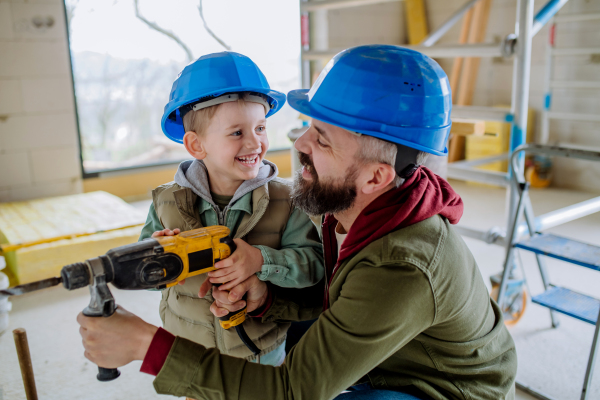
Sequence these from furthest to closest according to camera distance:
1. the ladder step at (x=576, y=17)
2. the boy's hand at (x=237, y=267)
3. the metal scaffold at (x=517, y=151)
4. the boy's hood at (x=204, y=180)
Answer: the ladder step at (x=576, y=17)
the metal scaffold at (x=517, y=151)
the boy's hood at (x=204, y=180)
the boy's hand at (x=237, y=267)

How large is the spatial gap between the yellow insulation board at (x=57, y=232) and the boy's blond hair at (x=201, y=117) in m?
2.20

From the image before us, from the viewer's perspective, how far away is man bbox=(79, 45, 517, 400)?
107cm

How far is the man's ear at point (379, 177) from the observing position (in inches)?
49.4

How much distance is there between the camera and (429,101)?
1.22m

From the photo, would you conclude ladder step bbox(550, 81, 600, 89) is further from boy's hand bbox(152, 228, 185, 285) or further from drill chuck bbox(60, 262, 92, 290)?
drill chuck bbox(60, 262, 92, 290)

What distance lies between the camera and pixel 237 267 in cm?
131

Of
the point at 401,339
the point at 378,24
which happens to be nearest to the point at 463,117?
the point at 401,339

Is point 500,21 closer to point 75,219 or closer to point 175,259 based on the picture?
point 75,219

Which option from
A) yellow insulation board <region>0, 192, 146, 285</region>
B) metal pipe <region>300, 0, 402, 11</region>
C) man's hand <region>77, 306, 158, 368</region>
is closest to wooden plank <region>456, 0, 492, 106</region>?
metal pipe <region>300, 0, 402, 11</region>

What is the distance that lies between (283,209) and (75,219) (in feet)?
9.39

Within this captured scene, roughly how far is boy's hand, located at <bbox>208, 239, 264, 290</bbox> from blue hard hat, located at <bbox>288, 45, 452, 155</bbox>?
16.1 inches

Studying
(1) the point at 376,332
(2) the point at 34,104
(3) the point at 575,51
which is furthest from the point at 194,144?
(3) the point at 575,51

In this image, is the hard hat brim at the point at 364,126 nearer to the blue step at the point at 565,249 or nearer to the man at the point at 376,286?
the man at the point at 376,286

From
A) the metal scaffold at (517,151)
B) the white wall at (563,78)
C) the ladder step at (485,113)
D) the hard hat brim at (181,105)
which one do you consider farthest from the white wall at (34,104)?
the white wall at (563,78)
